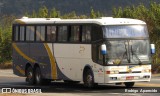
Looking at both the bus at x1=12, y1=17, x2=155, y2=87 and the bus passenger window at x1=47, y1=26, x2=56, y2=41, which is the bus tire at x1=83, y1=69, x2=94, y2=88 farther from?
the bus passenger window at x1=47, y1=26, x2=56, y2=41

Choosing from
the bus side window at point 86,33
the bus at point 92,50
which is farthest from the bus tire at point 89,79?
the bus side window at point 86,33

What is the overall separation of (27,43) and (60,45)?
3.46 metres

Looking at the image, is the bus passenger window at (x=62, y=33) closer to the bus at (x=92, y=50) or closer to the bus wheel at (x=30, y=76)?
the bus at (x=92, y=50)

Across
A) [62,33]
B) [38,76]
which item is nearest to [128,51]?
[62,33]

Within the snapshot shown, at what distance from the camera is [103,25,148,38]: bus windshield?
26673mm

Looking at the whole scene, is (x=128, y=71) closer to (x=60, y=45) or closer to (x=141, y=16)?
(x=60, y=45)

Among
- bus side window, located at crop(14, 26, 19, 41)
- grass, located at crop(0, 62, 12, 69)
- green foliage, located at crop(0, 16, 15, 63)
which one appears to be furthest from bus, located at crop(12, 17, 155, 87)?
green foliage, located at crop(0, 16, 15, 63)

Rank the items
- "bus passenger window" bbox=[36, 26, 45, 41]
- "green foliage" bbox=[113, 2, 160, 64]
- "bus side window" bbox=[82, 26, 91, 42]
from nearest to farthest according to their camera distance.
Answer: "bus side window" bbox=[82, 26, 91, 42], "bus passenger window" bbox=[36, 26, 45, 41], "green foliage" bbox=[113, 2, 160, 64]

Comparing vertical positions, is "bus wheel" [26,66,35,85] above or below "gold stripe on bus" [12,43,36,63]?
below

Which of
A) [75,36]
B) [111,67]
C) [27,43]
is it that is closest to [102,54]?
[111,67]

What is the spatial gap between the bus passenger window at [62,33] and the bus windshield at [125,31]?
3.05 meters

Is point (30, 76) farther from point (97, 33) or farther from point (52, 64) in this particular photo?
point (97, 33)

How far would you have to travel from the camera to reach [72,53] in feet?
94.1

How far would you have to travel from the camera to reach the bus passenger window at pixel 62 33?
95.7ft
